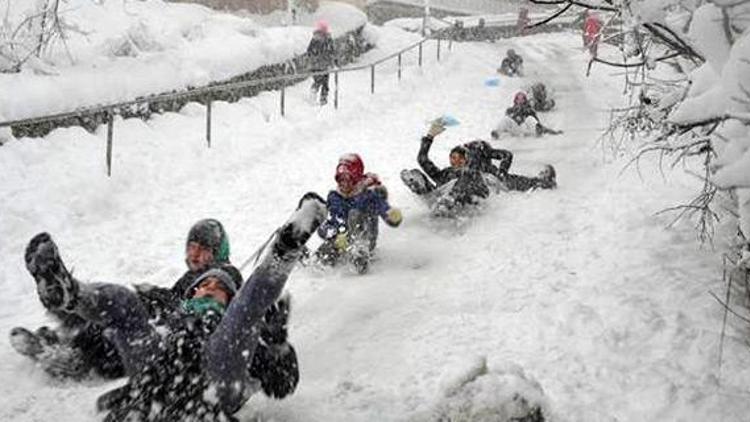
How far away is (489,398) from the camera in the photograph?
3.81m

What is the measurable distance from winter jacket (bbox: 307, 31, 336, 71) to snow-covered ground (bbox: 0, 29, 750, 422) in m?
4.65

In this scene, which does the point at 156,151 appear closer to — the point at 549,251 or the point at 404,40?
the point at 549,251

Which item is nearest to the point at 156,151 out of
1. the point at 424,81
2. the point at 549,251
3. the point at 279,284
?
the point at 549,251

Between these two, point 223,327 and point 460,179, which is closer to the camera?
point 223,327

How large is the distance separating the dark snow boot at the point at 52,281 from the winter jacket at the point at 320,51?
13566 mm

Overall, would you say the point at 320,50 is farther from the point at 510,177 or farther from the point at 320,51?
the point at 510,177

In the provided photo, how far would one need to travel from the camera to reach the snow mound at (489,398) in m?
3.78

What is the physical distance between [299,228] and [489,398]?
1.42 meters

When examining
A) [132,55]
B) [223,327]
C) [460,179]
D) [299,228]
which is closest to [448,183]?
[460,179]

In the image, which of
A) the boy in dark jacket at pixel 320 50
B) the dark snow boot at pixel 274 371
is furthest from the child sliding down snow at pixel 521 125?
the dark snow boot at pixel 274 371

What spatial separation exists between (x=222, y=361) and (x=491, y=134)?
10663 mm

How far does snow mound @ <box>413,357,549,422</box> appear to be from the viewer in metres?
3.78

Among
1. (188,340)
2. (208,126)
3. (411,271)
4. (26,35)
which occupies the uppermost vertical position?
(26,35)

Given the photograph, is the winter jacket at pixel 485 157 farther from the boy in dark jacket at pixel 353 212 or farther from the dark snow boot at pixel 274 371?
the dark snow boot at pixel 274 371
